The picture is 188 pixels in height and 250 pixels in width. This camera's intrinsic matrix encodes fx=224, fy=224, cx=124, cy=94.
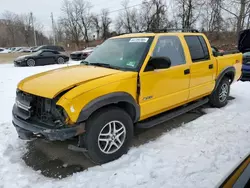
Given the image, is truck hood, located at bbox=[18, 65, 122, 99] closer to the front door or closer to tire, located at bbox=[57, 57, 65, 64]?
the front door

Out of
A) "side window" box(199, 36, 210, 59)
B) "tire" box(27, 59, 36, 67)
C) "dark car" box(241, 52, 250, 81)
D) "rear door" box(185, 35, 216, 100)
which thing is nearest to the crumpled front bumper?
"rear door" box(185, 35, 216, 100)

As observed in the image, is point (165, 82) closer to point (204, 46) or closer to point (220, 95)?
point (204, 46)

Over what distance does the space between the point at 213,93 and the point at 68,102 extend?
3.82 m

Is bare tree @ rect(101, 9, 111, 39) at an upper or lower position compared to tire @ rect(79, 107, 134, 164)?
upper

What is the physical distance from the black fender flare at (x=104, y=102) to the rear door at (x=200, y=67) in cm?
167

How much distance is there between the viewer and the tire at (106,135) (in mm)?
2992

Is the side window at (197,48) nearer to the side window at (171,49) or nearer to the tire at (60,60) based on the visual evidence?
the side window at (171,49)

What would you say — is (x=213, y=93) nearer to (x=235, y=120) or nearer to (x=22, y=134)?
(x=235, y=120)

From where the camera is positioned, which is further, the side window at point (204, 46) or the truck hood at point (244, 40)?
the truck hood at point (244, 40)

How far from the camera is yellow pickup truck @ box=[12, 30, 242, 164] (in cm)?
287

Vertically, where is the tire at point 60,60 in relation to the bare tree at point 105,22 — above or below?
below

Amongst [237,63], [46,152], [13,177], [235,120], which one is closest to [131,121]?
[46,152]

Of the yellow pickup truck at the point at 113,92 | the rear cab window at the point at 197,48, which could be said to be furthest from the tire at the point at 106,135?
the rear cab window at the point at 197,48

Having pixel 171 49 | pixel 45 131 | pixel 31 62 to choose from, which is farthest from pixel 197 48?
pixel 31 62
